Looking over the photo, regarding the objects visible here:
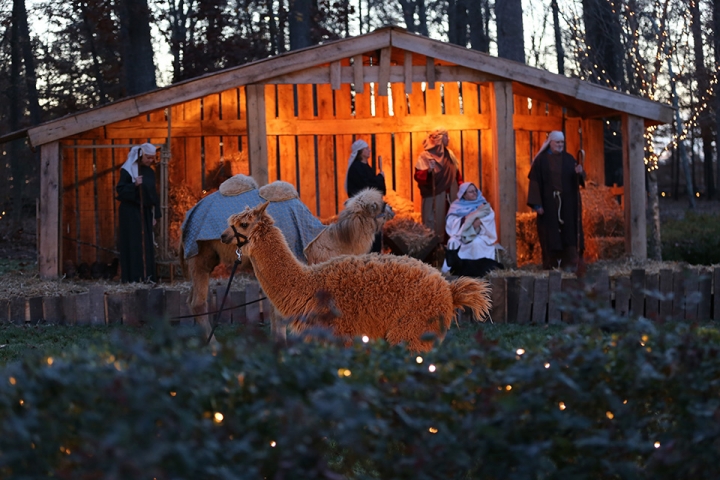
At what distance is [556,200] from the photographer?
13828mm

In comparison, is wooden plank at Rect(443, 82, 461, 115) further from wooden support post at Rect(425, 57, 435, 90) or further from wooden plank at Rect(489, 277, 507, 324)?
wooden plank at Rect(489, 277, 507, 324)

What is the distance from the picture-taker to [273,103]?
15797 millimetres

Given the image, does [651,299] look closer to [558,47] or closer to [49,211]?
[49,211]

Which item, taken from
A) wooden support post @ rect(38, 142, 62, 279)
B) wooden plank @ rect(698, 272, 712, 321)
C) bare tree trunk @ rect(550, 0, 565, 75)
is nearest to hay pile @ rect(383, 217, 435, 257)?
wooden plank @ rect(698, 272, 712, 321)

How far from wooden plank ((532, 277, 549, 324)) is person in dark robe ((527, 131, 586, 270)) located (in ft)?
9.11

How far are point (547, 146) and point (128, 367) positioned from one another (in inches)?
457

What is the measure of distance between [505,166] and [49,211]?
6.48 meters

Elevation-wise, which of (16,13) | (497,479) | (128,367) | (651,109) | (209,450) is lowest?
(497,479)

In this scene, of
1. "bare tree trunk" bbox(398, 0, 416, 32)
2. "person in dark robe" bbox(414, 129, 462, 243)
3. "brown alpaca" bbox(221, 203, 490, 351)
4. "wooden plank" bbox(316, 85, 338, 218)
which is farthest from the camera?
"bare tree trunk" bbox(398, 0, 416, 32)

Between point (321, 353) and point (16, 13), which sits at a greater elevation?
point (16, 13)

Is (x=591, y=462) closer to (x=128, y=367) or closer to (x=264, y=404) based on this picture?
(x=264, y=404)

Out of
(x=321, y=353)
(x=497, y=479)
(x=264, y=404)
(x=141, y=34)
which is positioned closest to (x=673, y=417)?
(x=497, y=479)

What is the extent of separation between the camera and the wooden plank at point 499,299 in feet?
36.2

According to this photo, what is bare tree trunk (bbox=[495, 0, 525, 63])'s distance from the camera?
2072 cm
